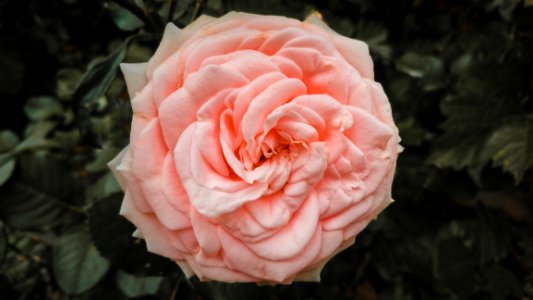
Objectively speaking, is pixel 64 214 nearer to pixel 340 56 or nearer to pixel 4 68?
pixel 340 56

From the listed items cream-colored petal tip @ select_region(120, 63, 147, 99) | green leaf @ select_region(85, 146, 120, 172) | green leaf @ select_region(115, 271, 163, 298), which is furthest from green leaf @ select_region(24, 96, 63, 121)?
cream-colored petal tip @ select_region(120, 63, 147, 99)

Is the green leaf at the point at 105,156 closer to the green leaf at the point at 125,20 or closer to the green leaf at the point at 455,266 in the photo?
the green leaf at the point at 125,20

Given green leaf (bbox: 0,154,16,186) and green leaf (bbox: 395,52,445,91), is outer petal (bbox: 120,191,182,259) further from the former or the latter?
green leaf (bbox: 395,52,445,91)

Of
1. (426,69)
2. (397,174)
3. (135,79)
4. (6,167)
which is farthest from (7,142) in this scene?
(426,69)

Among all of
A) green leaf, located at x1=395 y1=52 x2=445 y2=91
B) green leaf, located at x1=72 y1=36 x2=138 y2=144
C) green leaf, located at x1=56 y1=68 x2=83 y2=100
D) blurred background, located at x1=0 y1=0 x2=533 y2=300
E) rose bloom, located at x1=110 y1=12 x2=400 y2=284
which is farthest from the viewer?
green leaf, located at x1=56 y1=68 x2=83 y2=100

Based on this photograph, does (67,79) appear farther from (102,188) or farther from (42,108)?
(102,188)

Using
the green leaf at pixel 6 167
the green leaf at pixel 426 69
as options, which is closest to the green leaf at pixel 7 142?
the green leaf at pixel 6 167
